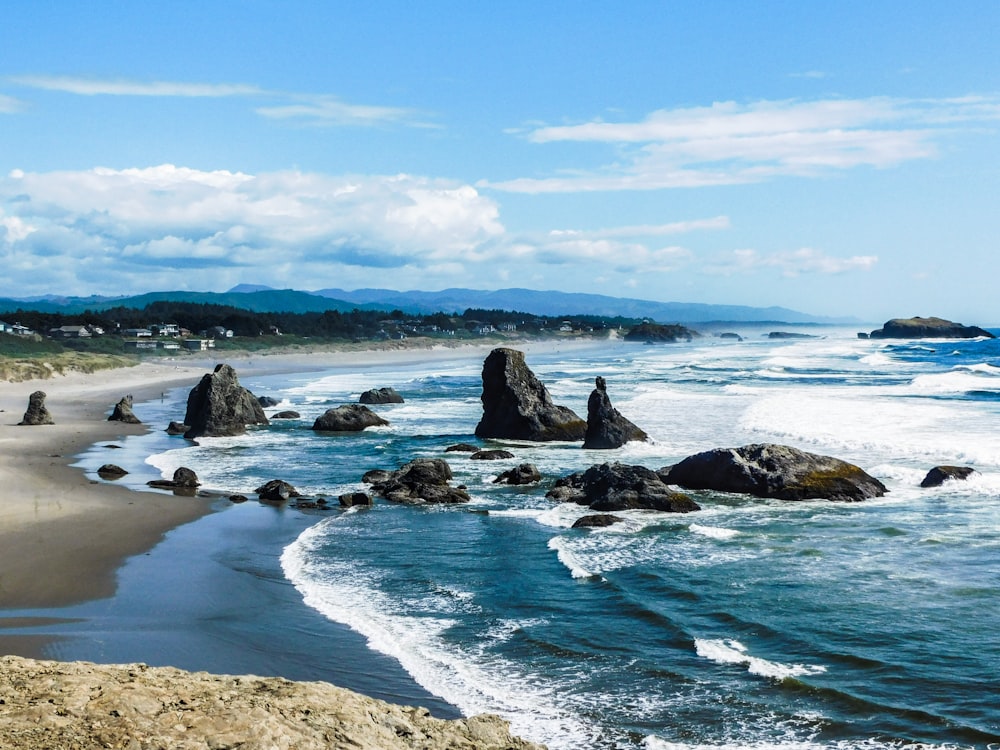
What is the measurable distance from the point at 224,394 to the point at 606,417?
59.5 ft

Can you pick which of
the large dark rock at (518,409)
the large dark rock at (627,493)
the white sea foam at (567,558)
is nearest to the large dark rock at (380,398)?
the large dark rock at (518,409)

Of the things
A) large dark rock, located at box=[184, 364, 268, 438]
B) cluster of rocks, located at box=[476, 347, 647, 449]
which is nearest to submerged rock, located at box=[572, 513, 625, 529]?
cluster of rocks, located at box=[476, 347, 647, 449]

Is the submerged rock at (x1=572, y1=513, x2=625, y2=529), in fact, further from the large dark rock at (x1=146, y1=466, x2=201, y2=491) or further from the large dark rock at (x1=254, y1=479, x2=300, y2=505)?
the large dark rock at (x1=146, y1=466, x2=201, y2=491)

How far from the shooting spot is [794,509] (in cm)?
2491

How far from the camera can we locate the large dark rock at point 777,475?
85.9 ft

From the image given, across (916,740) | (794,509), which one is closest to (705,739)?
(916,740)

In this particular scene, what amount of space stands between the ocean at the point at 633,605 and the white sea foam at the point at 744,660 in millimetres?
43

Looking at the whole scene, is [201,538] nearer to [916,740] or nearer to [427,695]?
[427,695]

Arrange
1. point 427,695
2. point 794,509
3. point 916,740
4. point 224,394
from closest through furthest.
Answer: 1. point 916,740
2. point 427,695
3. point 794,509
4. point 224,394

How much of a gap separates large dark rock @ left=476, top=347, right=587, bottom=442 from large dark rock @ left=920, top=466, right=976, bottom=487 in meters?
15.3

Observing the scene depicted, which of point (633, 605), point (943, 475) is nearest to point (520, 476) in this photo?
point (943, 475)

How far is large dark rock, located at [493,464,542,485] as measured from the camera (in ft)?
99.1

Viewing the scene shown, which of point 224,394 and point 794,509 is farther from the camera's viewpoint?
point 224,394

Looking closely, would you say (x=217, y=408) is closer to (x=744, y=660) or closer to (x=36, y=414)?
(x=36, y=414)
